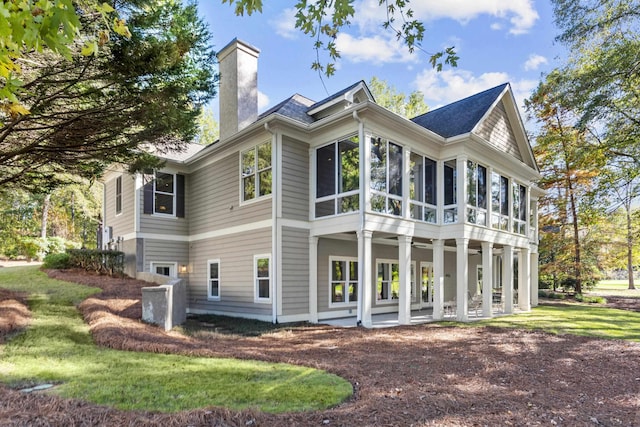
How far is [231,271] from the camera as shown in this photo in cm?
1248

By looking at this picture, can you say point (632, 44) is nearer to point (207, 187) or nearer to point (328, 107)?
point (328, 107)

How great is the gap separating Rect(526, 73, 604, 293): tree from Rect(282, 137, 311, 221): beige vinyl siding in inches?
578

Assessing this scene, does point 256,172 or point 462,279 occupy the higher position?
point 256,172

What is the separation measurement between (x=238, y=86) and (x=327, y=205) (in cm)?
502

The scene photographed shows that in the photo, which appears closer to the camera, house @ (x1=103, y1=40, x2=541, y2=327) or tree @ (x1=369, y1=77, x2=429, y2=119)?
house @ (x1=103, y1=40, x2=541, y2=327)

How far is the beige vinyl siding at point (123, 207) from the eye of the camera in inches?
553

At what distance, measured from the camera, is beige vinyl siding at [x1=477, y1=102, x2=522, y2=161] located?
13.5 m

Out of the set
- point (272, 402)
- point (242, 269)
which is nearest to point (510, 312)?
point (242, 269)

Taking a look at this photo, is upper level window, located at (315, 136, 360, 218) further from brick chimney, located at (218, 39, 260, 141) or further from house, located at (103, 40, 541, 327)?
brick chimney, located at (218, 39, 260, 141)

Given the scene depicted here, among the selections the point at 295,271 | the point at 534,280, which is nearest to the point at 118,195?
the point at 295,271

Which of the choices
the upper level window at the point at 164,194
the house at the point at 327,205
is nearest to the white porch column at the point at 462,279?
the house at the point at 327,205

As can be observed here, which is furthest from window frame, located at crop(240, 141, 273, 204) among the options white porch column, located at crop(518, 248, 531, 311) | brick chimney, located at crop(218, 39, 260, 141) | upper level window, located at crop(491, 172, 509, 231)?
white porch column, located at crop(518, 248, 531, 311)

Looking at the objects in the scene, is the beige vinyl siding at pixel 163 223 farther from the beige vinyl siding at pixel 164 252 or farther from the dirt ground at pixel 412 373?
the dirt ground at pixel 412 373

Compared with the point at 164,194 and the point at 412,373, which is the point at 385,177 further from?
the point at 164,194
